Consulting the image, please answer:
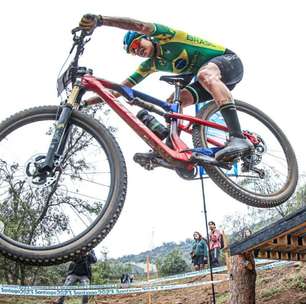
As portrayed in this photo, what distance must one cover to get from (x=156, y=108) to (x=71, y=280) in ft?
18.0

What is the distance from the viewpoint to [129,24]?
3.92 m

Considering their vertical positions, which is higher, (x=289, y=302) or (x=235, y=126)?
(x=235, y=126)

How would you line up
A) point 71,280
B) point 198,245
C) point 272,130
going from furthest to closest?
point 198,245 < point 71,280 < point 272,130

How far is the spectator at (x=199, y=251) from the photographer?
11962mm

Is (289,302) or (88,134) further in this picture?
(289,302)

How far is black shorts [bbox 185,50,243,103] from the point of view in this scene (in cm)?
450

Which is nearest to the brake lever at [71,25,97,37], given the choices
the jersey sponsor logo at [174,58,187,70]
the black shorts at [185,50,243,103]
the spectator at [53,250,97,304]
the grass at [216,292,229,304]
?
the jersey sponsor logo at [174,58,187,70]

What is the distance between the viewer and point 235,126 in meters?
4.24

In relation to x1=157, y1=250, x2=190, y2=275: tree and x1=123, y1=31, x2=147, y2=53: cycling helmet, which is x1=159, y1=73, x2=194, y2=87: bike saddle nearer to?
x1=123, y1=31, x2=147, y2=53: cycling helmet

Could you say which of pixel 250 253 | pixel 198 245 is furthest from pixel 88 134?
pixel 198 245

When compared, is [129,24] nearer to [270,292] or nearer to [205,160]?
[205,160]

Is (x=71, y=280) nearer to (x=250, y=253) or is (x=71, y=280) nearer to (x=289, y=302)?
(x=250, y=253)

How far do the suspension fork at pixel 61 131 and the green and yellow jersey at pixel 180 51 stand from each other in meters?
0.92

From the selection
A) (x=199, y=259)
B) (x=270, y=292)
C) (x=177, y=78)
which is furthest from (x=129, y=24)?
(x=270, y=292)
